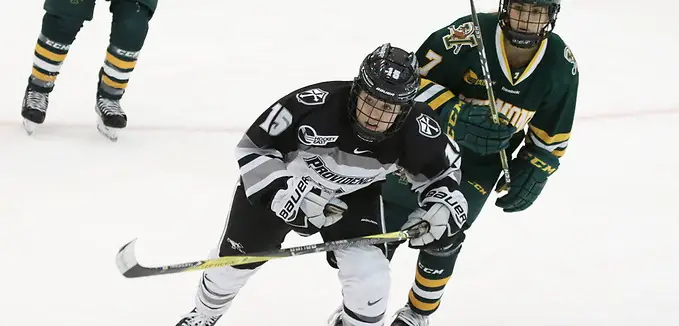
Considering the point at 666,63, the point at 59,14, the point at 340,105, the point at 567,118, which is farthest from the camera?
the point at 666,63

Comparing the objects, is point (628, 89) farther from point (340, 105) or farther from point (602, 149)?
point (340, 105)

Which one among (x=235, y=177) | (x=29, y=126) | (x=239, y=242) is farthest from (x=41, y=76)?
(x=239, y=242)

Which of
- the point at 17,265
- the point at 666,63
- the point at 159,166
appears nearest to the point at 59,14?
the point at 159,166

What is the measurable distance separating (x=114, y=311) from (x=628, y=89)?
3.28 m

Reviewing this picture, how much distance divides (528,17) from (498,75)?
209mm

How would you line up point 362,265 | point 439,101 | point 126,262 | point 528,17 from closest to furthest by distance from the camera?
1. point 126,262
2. point 362,265
3. point 528,17
4. point 439,101

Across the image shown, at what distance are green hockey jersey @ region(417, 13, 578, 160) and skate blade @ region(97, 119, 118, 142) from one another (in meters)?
1.84

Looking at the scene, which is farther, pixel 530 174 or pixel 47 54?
pixel 47 54

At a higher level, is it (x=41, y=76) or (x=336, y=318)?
(x=336, y=318)

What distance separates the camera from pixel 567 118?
2699 mm

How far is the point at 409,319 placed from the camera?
2.92m

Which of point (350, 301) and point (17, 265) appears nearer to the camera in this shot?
point (350, 301)

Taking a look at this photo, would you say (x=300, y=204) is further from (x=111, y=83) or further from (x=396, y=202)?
(x=111, y=83)

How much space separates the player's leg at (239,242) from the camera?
247 centimetres
